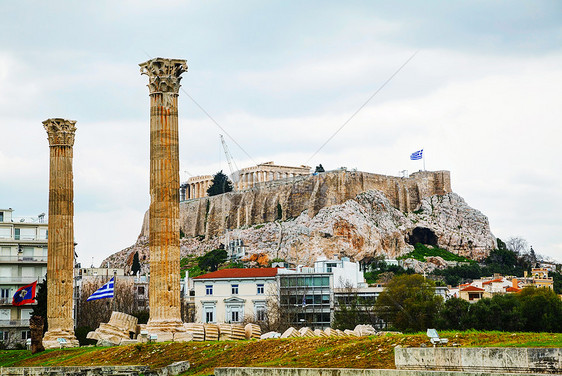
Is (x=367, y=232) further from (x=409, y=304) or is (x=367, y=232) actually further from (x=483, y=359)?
(x=483, y=359)

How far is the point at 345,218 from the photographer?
133125 millimetres

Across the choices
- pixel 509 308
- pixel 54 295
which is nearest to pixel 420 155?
pixel 509 308

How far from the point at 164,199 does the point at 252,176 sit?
459 feet

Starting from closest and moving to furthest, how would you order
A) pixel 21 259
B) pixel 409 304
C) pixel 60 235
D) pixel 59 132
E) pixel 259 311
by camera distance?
pixel 60 235, pixel 59 132, pixel 409 304, pixel 21 259, pixel 259 311

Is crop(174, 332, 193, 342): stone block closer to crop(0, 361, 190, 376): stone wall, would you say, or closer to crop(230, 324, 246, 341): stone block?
crop(230, 324, 246, 341): stone block

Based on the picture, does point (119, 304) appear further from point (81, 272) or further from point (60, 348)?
point (60, 348)

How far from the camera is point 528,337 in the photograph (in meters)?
20.6

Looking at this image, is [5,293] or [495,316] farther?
[5,293]

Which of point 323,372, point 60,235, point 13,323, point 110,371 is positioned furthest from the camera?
point 13,323

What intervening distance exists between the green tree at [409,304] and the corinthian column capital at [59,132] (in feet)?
90.4

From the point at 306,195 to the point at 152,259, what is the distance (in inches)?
4275

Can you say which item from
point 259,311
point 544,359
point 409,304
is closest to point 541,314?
point 409,304

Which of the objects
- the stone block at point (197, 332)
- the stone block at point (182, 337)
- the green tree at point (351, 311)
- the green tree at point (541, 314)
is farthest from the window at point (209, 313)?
the stone block at point (182, 337)

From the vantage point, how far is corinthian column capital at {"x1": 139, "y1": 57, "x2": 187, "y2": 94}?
3450 cm
